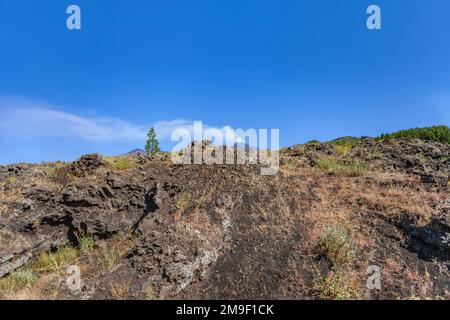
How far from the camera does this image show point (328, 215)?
9.43 metres

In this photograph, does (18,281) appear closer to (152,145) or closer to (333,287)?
(333,287)

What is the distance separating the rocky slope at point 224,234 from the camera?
692 cm

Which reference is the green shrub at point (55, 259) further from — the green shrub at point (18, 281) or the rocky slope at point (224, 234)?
the green shrub at point (18, 281)

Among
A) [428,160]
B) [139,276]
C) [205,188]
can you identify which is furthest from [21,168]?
[428,160]

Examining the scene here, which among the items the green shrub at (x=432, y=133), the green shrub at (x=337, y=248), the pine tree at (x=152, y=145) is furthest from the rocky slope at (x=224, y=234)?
the green shrub at (x=432, y=133)

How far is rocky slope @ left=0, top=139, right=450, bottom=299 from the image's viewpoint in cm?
692

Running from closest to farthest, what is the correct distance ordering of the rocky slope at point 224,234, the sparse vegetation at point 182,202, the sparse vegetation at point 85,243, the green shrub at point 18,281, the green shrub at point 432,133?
the rocky slope at point 224,234, the green shrub at point 18,281, the sparse vegetation at point 85,243, the sparse vegetation at point 182,202, the green shrub at point 432,133

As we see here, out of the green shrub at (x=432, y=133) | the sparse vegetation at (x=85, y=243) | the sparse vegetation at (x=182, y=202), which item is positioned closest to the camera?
the sparse vegetation at (x=85, y=243)

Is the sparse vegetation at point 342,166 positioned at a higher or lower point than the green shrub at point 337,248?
higher

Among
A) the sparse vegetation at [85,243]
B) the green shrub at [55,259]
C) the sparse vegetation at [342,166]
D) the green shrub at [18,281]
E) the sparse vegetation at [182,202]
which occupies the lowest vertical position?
the green shrub at [18,281]

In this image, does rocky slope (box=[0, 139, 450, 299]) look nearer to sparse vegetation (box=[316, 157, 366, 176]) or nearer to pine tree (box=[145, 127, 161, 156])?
sparse vegetation (box=[316, 157, 366, 176])

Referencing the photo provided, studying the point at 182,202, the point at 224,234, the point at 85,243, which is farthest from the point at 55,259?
the point at 224,234

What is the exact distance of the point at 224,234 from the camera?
854cm
